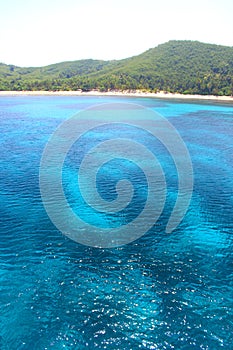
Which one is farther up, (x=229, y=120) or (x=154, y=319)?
(x=229, y=120)

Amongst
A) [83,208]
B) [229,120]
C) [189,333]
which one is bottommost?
[189,333]

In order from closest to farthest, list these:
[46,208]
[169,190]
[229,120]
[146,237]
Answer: [146,237]
[46,208]
[169,190]
[229,120]

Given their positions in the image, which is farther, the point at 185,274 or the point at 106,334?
the point at 185,274

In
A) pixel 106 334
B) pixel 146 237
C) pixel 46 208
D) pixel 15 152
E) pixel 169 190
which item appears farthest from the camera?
pixel 15 152

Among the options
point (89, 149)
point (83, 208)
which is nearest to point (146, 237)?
point (83, 208)

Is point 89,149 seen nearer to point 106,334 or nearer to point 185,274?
point 185,274

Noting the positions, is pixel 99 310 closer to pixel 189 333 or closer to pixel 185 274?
pixel 189 333
